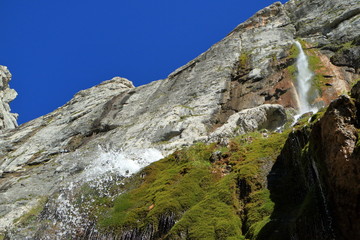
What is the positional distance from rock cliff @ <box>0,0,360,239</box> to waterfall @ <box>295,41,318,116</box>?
1.92ft

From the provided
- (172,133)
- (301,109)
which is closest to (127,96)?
(172,133)

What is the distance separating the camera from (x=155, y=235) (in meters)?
14.2

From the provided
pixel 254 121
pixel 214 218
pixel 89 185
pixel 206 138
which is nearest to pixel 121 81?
pixel 254 121

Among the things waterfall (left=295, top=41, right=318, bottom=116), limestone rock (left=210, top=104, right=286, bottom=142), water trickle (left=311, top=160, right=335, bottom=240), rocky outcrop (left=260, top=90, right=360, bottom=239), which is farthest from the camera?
waterfall (left=295, top=41, right=318, bottom=116)

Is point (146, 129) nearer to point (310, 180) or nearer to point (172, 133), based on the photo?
point (172, 133)

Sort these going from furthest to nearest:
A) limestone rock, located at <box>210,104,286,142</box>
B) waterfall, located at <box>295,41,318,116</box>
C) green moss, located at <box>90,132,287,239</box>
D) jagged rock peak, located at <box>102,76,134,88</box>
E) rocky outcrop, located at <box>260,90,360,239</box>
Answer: jagged rock peak, located at <box>102,76,134,88</box> < waterfall, located at <box>295,41,318,116</box> < limestone rock, located at <box>210,104,286,142</box> < green moss, located at <box>90,132,287,239</box> < rocky outcrop, located at <box>260,90,360,239</box>

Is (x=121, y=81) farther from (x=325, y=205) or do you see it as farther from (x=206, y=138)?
(x=325, y=205)

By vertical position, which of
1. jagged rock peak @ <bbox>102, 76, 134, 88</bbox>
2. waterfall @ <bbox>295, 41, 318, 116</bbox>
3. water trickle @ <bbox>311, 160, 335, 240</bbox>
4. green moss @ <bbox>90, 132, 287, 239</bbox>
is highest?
jagged rock peak @ <bbox>102, 76, 134, 88</bbox>

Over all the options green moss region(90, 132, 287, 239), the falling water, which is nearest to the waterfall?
green moss region(90, 132, 287, 239)

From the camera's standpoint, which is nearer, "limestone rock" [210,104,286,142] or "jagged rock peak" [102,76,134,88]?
"limestone rock" [210,104,286,142]

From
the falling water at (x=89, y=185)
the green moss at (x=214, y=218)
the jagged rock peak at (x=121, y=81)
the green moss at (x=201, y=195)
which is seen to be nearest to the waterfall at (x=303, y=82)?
the green moss at (x=201, y=195)

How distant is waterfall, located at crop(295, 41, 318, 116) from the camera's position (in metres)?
31.1

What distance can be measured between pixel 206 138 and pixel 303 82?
13.9 m

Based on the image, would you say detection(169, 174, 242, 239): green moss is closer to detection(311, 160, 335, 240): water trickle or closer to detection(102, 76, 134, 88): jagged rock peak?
detection(311, 160, 335, 240): water trickle
